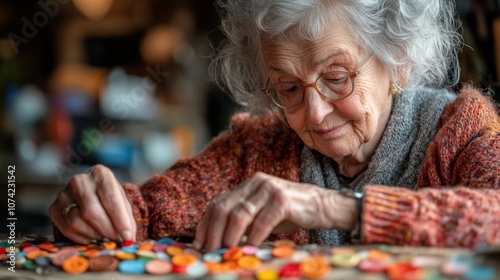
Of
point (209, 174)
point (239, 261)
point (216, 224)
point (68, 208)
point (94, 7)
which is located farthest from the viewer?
point (94, 7)

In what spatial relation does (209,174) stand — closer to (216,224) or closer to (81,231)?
(81,231)

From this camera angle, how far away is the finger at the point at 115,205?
58.2 inches

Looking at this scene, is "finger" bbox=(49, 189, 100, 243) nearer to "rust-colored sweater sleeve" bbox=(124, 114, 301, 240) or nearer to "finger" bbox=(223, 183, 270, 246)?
"rust-colored sweater sleeve" bbox=(124, 114, 301, 240)

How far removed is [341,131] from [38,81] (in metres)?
3.46

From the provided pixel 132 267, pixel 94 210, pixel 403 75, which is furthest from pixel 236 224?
pixel 403 75

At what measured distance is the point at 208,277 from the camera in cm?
105

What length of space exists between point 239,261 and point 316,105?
0.59 metres

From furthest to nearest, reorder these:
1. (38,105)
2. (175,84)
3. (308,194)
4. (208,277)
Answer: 1. (175,84)
2. (38,105)
3. (308,194)
4. (208,277)

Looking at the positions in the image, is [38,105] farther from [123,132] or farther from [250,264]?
[250,264]

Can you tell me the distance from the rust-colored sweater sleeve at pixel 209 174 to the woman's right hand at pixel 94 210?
20 cm

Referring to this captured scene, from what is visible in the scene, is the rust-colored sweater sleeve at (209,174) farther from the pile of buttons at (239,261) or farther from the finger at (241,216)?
the finger at (241,216)

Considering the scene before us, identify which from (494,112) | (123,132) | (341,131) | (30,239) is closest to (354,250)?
(341,131)

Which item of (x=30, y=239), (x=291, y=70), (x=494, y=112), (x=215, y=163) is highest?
(x=291, y=70)

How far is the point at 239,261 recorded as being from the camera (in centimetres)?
116
